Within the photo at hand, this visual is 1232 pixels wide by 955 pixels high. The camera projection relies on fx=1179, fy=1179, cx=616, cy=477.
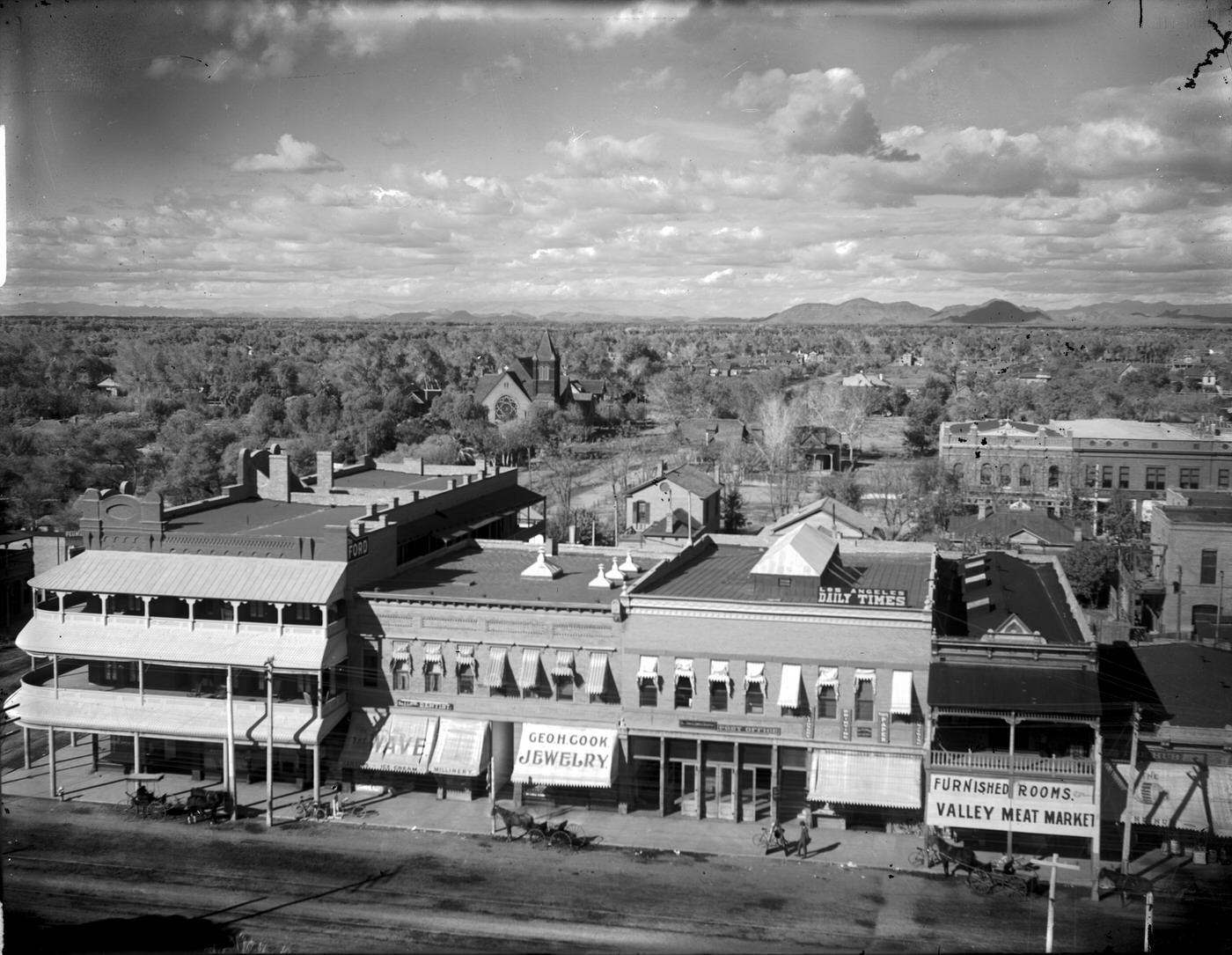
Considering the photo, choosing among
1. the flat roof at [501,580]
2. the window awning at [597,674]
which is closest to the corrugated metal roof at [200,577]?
the flat roof at [501,580]

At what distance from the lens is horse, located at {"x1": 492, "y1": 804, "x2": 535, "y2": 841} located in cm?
3206

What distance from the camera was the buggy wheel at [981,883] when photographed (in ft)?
93.9

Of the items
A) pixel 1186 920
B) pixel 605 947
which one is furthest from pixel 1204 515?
pixel 605 947

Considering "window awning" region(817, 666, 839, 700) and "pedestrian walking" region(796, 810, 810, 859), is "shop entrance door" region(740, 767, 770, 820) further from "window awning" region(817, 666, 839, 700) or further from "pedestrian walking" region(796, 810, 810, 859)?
"window awning" region(817, 666, 839, 700)

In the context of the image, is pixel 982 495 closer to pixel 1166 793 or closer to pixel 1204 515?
pixel 1204 515

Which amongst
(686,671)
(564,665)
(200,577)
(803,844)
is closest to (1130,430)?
(686,671)

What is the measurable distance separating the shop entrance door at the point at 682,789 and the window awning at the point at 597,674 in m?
3.09

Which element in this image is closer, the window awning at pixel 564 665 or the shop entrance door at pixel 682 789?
the shop entrance door at pixel 682 789

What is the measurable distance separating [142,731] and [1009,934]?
80.4ft

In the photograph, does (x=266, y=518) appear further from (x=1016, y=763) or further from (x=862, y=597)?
(x=1016, y=763)

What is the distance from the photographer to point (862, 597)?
3238 cm

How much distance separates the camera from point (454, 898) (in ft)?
93.1

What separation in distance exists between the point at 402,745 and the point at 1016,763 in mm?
17132

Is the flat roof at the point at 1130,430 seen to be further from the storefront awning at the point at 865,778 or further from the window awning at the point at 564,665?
the window awning at the point at 564,665
